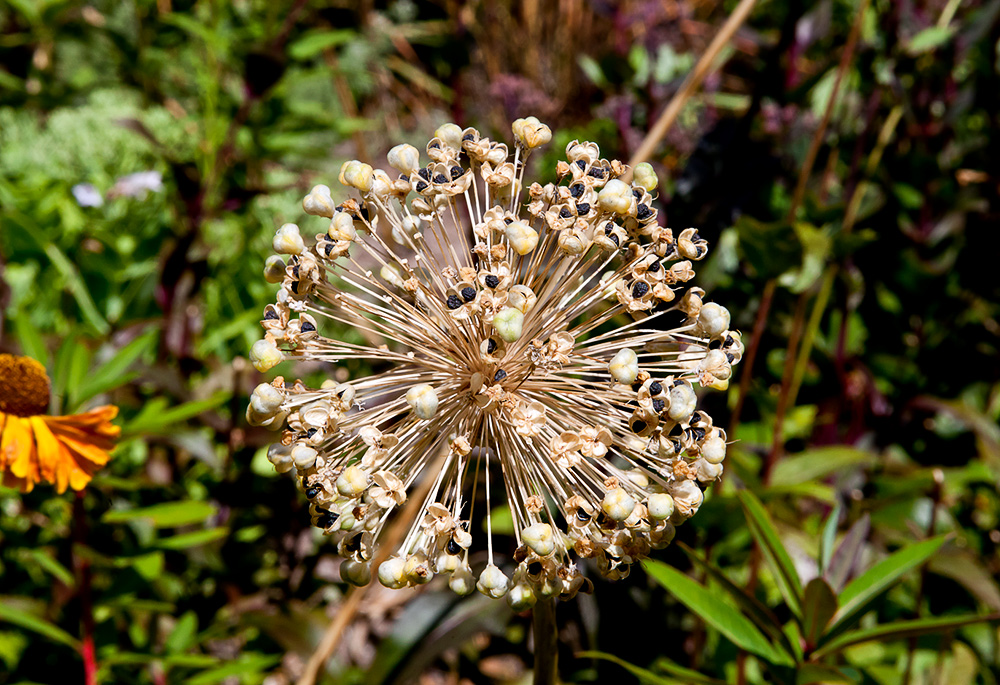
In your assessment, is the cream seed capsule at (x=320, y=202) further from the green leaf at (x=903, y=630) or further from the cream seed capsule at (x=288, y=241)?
the green leaf at (x=903, y=630)

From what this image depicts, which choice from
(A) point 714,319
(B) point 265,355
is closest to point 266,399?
(B) point 265,355

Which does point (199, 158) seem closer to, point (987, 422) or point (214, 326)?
point (214, 326)

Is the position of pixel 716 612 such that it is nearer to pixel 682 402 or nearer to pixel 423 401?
pixel 682 402

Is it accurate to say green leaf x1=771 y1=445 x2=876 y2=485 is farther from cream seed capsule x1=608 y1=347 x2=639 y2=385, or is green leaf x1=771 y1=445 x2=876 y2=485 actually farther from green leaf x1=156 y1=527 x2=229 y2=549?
green leaf x1=156 y1=527 x2=229 y2=549

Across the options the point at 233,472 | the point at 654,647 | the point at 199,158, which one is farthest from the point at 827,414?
the point at 199,158

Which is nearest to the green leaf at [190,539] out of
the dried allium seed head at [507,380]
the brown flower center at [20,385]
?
the brown flower center at [20,385]

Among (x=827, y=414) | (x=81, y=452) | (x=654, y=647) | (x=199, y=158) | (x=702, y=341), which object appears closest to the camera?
(x=702, y=341)
